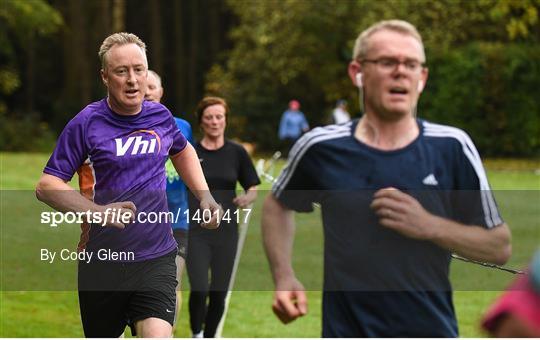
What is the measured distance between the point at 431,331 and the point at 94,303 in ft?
8.91

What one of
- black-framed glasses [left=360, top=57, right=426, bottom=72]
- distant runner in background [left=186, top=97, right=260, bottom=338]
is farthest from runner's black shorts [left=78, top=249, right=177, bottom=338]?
distant runner in background [left=186, top=97, right=260, bottom=338]

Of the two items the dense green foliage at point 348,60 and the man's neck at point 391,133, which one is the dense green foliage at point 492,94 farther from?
the man's neck at point 391,133

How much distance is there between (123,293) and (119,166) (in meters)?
0.69

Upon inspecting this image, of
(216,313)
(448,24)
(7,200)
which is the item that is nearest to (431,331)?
(216,313)

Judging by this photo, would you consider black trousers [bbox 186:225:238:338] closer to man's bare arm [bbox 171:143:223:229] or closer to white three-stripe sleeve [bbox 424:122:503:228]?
man's bare arm [bbox 171:143:223:229]

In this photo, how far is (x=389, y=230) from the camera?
431 centimetres

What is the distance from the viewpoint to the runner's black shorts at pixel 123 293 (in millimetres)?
6465

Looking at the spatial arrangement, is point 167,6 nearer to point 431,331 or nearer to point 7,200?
point 7,200

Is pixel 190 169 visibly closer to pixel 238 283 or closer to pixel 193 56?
pixel 238 283

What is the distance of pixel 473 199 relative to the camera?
170 inches

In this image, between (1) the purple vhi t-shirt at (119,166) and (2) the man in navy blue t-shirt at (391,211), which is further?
(1) the purple vhi t-shirt at (119,166)

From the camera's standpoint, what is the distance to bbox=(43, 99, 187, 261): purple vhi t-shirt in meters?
6.38

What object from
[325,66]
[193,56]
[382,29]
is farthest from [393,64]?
[193,56]

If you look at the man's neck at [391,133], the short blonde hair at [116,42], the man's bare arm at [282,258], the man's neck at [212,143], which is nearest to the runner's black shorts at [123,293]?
the short blonde hair at [116,42]
